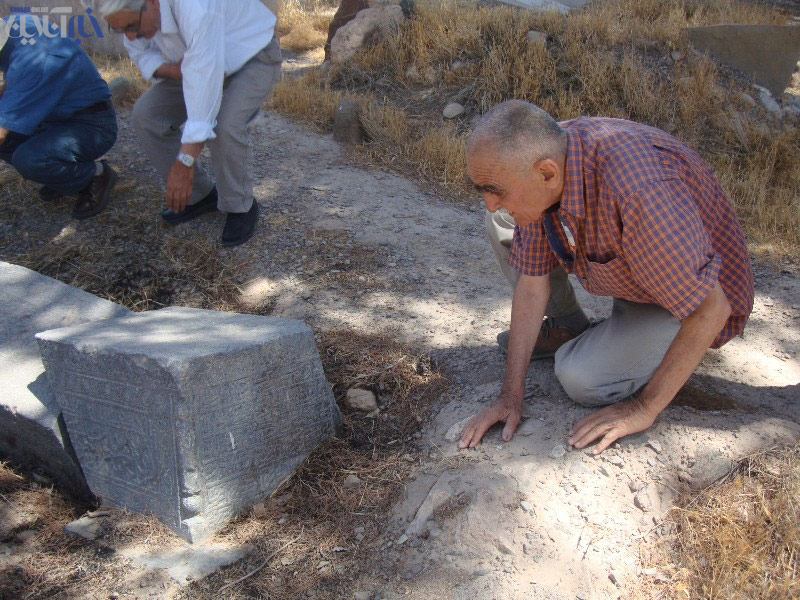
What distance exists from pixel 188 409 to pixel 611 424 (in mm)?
1381

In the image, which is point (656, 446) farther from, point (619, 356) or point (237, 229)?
point (237, 229)

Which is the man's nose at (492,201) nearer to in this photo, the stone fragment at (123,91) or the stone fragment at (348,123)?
the stone fragment at (348,123)

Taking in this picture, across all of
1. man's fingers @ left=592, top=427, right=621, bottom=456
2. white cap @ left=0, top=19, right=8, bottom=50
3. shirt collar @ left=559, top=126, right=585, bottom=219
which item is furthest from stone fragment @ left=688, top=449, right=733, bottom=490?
white cap @ left=0, top=19, right=8, bottom=50

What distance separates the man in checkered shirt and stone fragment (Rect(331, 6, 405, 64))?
4810 mm

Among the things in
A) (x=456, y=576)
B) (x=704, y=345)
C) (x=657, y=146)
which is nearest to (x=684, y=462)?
(x=704, y=345)

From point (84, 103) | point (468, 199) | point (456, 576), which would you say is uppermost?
point (84, 103)

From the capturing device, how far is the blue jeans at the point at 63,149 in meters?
4.27

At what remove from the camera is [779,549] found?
2057 millimetres

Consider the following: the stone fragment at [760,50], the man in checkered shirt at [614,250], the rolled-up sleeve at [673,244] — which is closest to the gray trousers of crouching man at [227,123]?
the man in checkered shirt at [614,250]

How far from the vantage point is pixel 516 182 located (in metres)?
2.20

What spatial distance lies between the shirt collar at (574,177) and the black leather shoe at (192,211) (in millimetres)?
2891

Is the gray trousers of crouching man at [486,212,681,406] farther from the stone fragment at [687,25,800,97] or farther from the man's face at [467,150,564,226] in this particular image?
the stone fragment at [687,25,800,97]

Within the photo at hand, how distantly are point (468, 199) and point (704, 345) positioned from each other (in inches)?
121

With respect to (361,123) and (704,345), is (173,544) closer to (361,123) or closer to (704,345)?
(704,345)
